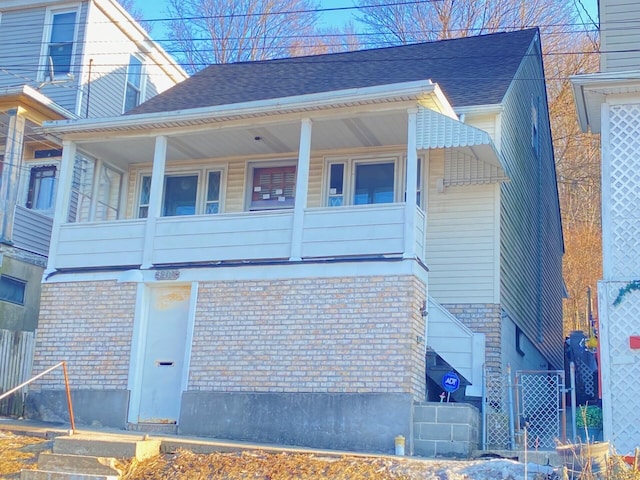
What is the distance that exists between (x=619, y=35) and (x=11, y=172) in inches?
445

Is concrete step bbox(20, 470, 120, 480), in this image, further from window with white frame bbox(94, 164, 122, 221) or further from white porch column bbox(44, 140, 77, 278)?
window with white frame bbox(94, 164, 122, 221)

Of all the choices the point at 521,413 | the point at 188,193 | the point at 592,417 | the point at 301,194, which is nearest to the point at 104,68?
the point at 188,193

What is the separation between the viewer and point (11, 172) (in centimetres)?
1706

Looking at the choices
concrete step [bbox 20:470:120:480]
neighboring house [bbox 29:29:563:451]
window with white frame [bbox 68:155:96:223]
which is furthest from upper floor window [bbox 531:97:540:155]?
concrete step [bbox 20:470:120:480]

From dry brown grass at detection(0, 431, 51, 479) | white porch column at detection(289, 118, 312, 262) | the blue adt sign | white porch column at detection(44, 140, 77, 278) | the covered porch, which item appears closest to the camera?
dry brown grass at detection(0, 431, 51, 479)

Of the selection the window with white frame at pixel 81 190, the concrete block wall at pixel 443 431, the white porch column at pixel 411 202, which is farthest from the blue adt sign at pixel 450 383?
the window with white frame at pixel 81 190

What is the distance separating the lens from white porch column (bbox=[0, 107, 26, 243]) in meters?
16.8

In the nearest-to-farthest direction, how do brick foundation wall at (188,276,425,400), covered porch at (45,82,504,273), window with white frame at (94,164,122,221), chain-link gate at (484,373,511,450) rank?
brick foundation wall at (188,276,425,400) → chain-link gate at (484,373,511,450) → covered porch at (45,82,504,273) → window with white frame at (94,164,122,221)

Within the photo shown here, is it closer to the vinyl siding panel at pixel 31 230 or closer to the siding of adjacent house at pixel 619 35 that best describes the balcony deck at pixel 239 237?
the vinyl siding panel at pixel 31 230

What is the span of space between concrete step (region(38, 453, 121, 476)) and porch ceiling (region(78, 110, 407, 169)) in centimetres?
595

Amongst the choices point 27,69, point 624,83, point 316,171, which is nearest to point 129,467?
point 316,171

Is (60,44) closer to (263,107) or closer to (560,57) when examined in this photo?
(263,107)

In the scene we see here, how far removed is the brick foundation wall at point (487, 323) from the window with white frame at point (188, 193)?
4934 millimetres

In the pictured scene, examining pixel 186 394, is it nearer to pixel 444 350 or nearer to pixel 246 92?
pixel 444 350
